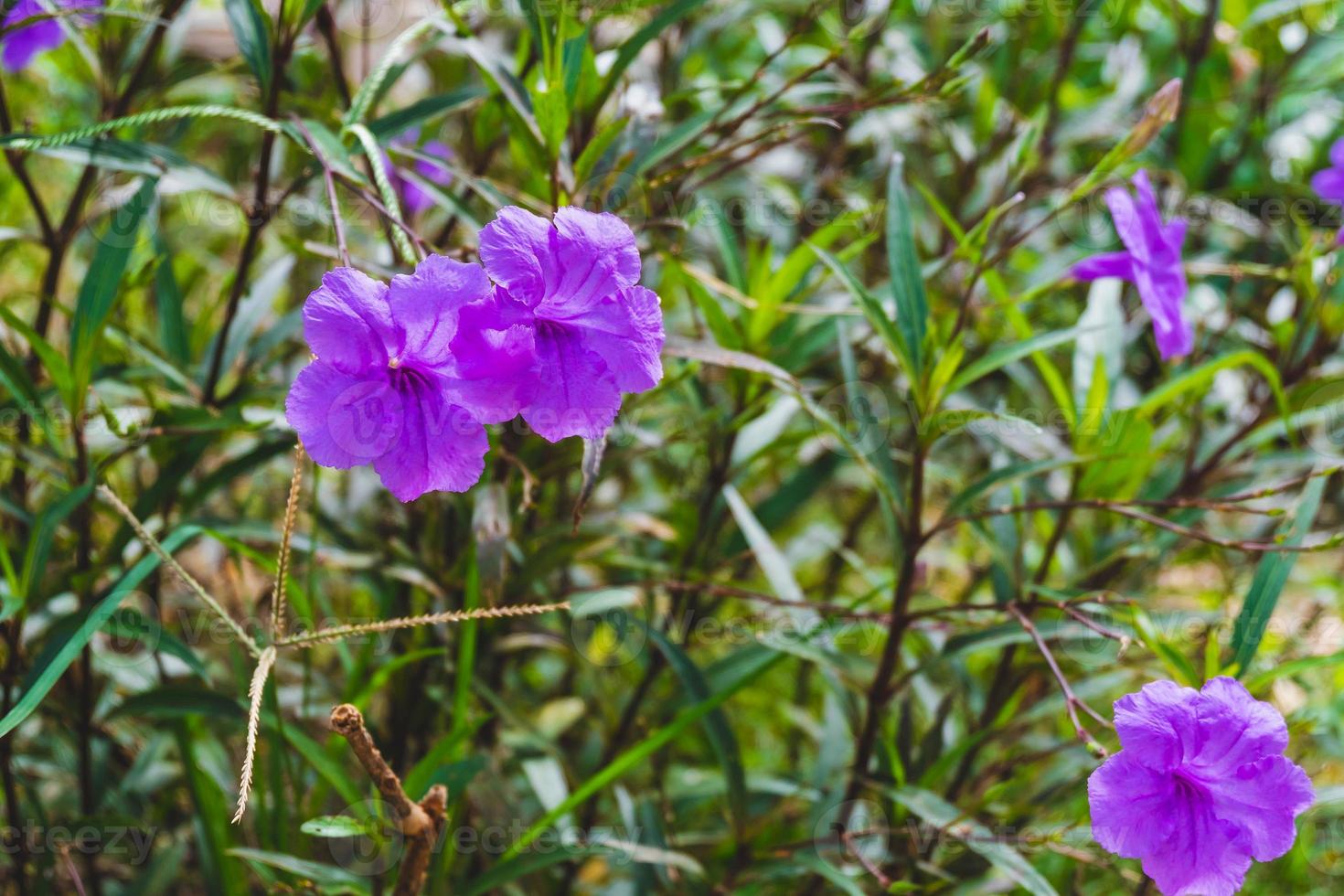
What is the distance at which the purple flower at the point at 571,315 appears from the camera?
87cm

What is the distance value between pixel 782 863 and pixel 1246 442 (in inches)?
35.1

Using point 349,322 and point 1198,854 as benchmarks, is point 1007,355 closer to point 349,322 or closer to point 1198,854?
point 1198,854

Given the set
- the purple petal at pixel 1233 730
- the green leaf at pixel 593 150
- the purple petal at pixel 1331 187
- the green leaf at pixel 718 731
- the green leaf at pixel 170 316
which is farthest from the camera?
the purple petal at pixel 1331 187

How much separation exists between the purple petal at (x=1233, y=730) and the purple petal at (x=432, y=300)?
684 mm

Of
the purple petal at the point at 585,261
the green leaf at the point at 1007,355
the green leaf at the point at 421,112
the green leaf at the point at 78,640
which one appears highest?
the green leaf at the point at 421,112

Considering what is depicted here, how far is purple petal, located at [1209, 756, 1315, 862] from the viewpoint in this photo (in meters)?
0.97

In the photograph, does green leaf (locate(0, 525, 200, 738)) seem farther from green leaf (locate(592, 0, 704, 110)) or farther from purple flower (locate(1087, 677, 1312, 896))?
purple flower (locate(1087, 677, 1312, 896))

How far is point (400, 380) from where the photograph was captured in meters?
0.89

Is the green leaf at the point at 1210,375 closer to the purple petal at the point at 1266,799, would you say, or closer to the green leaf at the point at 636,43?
the purple petal at the point at 1266,799

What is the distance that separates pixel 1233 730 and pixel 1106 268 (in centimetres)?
52

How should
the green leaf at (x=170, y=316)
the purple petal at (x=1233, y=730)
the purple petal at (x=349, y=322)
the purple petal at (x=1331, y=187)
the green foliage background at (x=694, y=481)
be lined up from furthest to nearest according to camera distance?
the purple petal at (x=1331, y=187)
the green leaf at (x=170, y=316)
the green foliage background at (x=694, y=481)
the purple petal at (x=1233, y=730)
the purple petal at (x=349, y=322)

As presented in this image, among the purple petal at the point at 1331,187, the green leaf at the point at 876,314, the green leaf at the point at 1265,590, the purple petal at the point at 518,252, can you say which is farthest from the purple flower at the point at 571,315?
the purple petal at the point at 1331,187

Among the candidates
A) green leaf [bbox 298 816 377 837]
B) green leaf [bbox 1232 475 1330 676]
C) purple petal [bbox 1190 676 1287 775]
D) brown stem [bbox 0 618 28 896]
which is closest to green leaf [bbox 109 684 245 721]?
brown stem [bbox 0 618 28 896]

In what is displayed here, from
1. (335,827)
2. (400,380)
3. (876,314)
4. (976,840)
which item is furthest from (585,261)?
(976,840)
